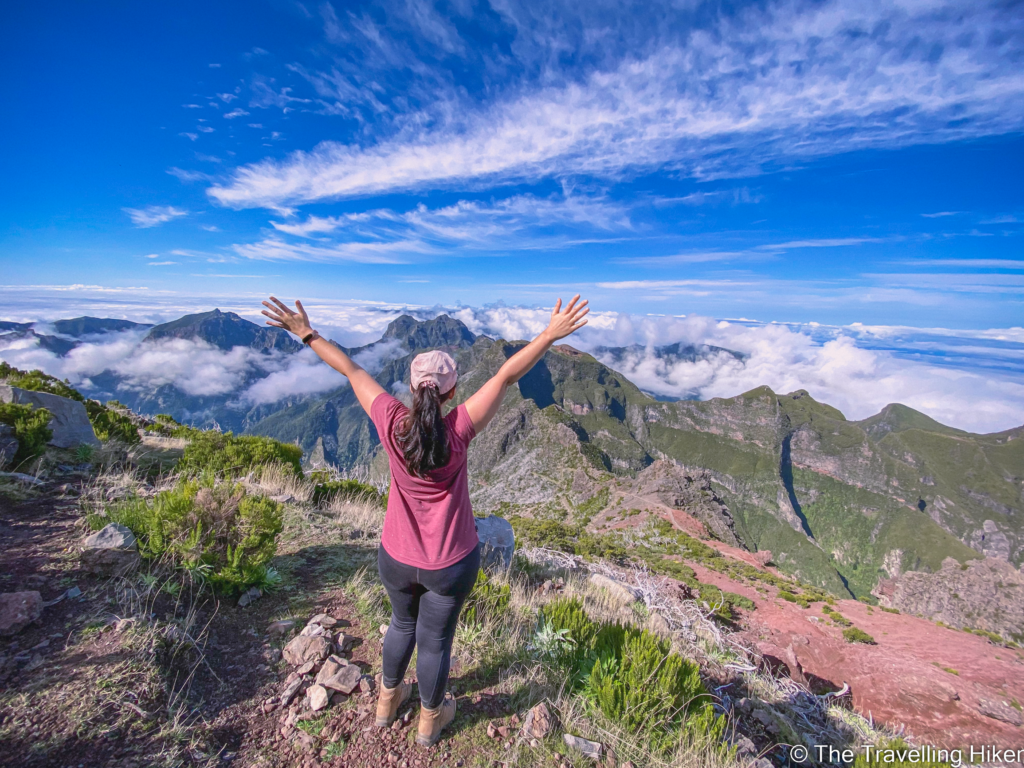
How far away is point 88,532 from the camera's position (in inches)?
174

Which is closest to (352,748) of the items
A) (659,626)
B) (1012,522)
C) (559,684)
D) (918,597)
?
(559,684)

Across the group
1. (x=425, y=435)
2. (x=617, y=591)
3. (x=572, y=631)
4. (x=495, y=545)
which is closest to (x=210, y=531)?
(x=425, y=435)

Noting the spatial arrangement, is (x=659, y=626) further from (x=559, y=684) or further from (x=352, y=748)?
(x=352, y=748)

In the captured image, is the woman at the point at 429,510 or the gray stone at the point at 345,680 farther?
the gray stone at the point at 345,680

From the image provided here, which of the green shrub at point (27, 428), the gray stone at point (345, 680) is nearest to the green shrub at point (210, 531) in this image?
the gray stone at point (345, 680)

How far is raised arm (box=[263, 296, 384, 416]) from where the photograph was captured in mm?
2715

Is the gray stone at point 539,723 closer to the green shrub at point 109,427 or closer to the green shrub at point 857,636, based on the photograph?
the green shrub at point 109,427

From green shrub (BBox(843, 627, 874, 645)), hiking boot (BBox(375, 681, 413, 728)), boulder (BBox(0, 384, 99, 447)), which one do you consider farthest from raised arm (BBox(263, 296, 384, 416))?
green shrub (BBox(843, 627, 874, 645))

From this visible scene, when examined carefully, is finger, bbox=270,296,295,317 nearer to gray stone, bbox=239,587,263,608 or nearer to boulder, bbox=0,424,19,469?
gray stone, bbox=239,587,263,608

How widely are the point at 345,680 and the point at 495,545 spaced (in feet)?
13.2

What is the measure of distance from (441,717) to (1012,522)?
9688 inches

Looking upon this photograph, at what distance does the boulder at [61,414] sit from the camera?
7.36 metres

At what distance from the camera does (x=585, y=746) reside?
301 cm

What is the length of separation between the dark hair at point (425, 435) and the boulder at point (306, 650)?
2.30 meters
